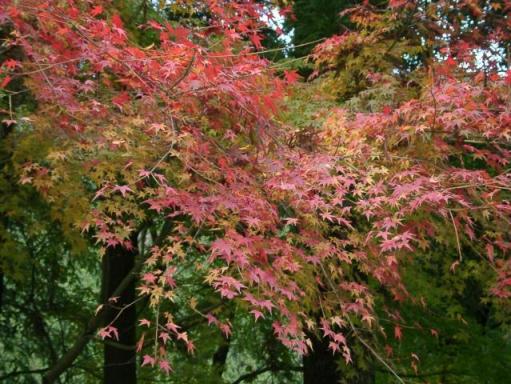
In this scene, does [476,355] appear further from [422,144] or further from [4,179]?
[4,179]

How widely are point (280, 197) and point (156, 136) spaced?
105cm

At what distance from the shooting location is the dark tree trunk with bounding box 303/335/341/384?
27.4 ft

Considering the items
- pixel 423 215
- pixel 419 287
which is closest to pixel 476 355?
pixel 419 287

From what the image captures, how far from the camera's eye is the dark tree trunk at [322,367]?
8359mm

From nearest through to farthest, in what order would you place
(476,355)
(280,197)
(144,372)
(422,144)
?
(280,197)
(422,144)
(476,355)
(144,372)

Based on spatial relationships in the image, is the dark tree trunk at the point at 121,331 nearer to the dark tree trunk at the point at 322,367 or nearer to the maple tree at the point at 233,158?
the dark tree trunk at the point at 322,367

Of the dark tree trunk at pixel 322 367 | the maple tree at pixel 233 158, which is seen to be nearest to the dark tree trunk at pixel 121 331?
the dark tree trunk at pixel 322 367

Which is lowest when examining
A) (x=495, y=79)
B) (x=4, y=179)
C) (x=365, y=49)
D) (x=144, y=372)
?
(x=144, y=372)

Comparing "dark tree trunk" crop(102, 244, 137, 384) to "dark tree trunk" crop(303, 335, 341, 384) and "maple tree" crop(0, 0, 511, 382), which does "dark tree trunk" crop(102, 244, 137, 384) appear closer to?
"dark tree trunk" crop(303, 335, 341, 384)

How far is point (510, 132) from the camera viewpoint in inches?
228

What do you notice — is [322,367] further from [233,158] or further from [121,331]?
[233,158]

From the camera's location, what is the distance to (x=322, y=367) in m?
8.37

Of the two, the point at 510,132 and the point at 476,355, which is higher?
the point at 510,132

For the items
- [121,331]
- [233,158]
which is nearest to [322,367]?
[121,331]
